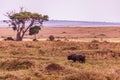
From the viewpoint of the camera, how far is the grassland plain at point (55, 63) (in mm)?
22312

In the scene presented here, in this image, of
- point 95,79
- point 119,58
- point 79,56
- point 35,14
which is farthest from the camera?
point 35,14

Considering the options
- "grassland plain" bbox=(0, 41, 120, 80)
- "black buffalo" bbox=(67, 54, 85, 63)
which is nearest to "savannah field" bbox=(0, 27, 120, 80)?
"grassland plain" bbox=(0, 41, 120, 80)

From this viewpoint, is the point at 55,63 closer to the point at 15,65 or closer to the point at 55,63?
the point at 55,63

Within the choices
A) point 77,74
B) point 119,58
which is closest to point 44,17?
point 119,58

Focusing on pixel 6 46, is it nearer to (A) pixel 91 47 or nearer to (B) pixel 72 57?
(A) pixel 91 47

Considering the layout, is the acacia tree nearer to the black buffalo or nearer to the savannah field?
the savannah field

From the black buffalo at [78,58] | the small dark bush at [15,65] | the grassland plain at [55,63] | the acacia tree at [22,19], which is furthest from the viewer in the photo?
the acacia tree at [22,19]

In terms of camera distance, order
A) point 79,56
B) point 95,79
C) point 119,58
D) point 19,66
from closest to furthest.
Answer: point 95,79 < point 19,66 < point 79,56 < point 119,58

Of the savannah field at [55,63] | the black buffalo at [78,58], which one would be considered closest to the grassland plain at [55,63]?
the savannah field at [55,63]

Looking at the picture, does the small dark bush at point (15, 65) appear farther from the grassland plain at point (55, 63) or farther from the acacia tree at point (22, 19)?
the acacia tree at point (22, 19)

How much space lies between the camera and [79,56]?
112 ft

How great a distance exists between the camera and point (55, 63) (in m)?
27.0

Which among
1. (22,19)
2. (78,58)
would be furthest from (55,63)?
(22,19)

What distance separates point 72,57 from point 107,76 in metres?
12.8
